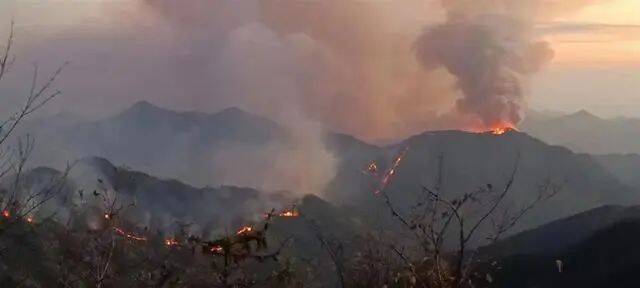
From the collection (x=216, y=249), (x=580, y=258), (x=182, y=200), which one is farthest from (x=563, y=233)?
(x=216, y=249)

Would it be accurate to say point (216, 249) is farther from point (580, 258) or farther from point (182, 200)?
point (182, 200)

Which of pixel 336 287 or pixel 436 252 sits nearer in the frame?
pixel 436 252

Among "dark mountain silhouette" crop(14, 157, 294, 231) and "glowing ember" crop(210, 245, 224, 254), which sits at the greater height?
"glowing ember" crop(210, 245, 224, 254)

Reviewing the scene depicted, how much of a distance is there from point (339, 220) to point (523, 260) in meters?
73.0

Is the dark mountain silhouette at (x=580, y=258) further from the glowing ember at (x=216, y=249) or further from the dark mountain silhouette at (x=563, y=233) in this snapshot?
the glowing ember at (x=216, y=249)

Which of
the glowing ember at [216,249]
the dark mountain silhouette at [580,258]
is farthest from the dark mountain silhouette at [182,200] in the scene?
the glowing ember at [216,249]

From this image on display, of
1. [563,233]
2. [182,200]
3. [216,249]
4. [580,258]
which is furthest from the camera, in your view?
[182,200]

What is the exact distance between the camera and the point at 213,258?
9.52m

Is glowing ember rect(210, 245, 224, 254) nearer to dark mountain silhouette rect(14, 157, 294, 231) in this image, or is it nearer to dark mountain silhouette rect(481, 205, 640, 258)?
dark mountain silhouette rect(481, 205, 640, 258)

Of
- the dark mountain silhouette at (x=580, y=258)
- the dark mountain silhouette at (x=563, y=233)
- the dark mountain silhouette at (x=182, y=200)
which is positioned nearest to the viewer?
the dark mountain silhouette at (x=580, y=258)

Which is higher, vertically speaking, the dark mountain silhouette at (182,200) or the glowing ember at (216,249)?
the glowing ember at (216,249)

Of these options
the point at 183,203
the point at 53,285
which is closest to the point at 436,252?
the point at 53,285

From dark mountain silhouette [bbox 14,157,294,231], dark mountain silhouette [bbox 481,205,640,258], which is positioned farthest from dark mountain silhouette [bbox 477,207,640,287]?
dark mountain silhouette [bbox 14,157,294,231]

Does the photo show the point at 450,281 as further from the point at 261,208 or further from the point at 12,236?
the point at 261,208
